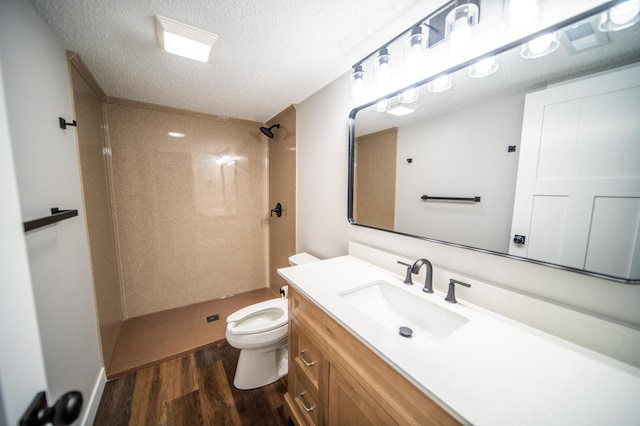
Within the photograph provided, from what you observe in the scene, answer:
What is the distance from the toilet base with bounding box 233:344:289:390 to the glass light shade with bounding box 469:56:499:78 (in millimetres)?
1967

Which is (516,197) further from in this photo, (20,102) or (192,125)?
(192,125)

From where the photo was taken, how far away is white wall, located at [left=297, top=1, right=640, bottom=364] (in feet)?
2.09

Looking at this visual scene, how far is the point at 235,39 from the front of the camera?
1.21 metres

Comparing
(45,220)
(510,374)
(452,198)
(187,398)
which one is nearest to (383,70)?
(452,198)

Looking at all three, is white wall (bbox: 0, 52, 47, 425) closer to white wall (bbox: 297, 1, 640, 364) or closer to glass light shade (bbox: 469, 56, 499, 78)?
white wall (bbox: 297, 1, 640, 364)

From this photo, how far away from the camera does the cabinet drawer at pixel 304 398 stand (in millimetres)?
1003

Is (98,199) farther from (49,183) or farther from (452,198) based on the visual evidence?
(452,198)

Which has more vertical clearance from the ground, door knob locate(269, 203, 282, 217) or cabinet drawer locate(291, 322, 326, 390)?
door knob locate(269, 203, 282, 217)

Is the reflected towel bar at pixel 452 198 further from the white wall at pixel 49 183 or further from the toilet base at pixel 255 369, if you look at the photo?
the white wall at pixel 49 183

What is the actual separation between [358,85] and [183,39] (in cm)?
102

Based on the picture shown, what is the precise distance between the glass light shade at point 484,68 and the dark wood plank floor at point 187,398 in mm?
2060

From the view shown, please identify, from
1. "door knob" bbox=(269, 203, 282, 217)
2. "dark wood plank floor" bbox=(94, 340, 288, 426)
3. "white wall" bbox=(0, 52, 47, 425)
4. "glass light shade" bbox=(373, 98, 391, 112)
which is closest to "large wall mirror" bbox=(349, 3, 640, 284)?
"glass light shade" bbox=(373, 98, 391, 112)

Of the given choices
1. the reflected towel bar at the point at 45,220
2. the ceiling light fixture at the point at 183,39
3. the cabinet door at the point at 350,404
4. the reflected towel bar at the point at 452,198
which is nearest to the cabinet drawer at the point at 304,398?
the cabinet door at the point at 350,404

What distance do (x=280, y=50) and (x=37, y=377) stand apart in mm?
1590
